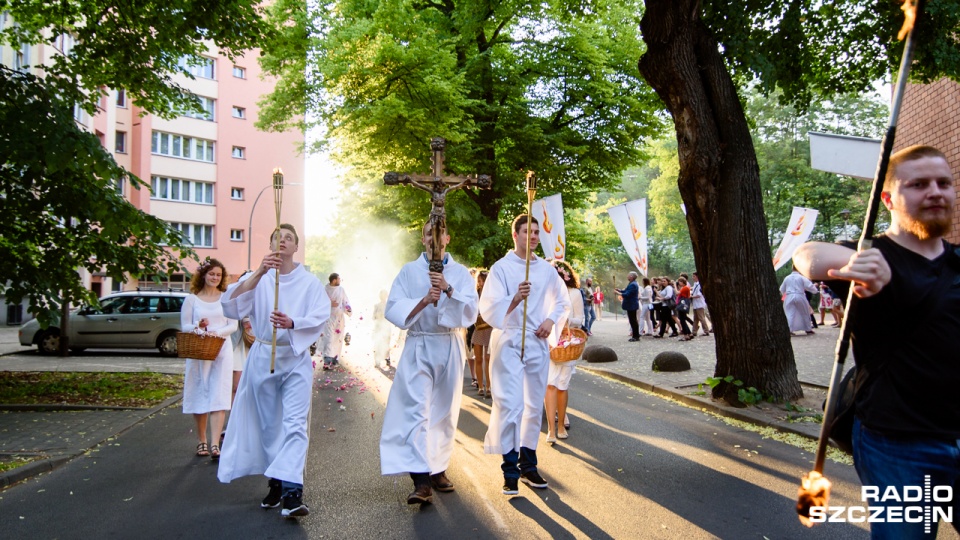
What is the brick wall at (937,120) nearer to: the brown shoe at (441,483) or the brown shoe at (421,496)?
the brown shoe at (441,483)

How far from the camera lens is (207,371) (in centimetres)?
755

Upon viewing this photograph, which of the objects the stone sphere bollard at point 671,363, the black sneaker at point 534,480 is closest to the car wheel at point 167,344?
the stone sphere bollard at point 671,363

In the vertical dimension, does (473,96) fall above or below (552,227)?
above

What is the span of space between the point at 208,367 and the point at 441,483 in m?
3.01

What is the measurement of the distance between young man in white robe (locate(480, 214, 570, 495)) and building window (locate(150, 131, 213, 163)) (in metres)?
40.9

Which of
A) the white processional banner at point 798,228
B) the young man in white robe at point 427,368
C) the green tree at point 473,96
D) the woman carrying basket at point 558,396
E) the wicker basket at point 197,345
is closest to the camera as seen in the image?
the young man in white robe at point 427,368

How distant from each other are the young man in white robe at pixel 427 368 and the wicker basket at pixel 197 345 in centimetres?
236

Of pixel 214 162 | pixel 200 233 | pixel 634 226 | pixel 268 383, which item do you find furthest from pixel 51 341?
pixel 214 162

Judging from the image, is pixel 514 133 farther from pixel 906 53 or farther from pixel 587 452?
pixel 906 53

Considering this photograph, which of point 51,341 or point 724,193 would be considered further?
point 51,341

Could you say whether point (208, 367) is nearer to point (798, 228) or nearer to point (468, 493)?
point (468, 493)

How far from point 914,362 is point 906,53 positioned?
1.06 m

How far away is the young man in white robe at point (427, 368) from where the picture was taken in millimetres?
5762

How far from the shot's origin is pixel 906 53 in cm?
249
